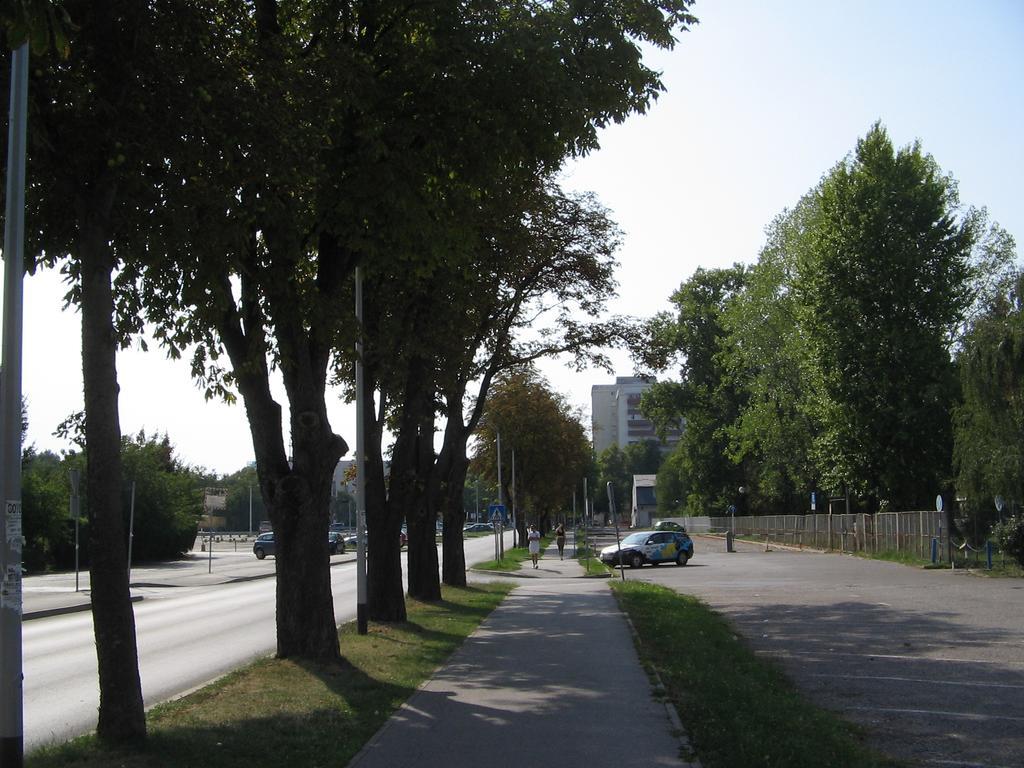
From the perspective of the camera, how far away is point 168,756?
7809 millimetres

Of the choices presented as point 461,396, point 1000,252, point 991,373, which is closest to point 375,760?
point 461,396

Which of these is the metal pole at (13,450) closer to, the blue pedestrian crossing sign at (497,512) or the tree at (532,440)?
the blue pedestrian crossing sign at (497,512)

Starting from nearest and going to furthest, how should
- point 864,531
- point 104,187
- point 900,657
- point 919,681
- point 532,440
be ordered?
1. point 104,187
2. point 919,681
3. point 900,657
4. point 864,531
5. point 532,440

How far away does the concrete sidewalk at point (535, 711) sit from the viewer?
26.6ft

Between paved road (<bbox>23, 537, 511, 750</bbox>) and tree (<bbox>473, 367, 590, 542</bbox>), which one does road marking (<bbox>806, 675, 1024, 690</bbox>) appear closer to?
paved road (<bbox>23, 537, 511, 750</bbox>)

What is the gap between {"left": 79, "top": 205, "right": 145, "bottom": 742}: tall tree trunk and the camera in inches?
320

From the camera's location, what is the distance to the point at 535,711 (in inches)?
398

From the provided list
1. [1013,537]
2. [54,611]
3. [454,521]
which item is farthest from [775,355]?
[54,611]

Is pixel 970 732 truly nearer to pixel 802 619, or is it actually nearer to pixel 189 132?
pixel 189 132

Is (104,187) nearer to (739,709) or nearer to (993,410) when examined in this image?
(739,709)

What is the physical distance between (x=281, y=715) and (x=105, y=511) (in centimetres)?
267

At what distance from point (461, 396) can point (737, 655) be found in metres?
13.8

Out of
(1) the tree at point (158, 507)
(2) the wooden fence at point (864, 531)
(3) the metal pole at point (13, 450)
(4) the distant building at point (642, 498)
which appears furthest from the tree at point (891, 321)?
(4) the distant building at point (642, 498)

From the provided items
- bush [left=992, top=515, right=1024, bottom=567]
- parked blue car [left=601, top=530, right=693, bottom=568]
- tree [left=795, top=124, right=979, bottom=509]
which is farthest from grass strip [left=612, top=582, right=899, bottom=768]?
tree [left=795, top=124, right=979, bottom=509]
